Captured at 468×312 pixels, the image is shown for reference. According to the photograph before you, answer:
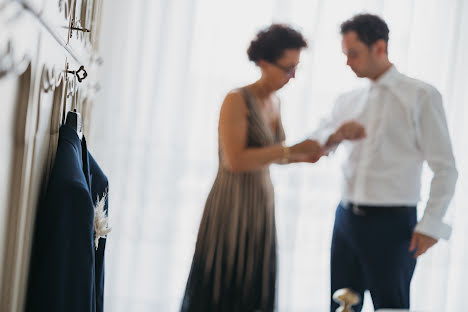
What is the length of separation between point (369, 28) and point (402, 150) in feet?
1.14

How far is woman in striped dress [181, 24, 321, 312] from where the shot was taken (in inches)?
49.6

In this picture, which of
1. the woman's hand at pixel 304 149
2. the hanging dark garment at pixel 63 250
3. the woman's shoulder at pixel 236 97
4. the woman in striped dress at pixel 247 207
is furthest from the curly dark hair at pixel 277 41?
the hanging dark garment at pixel 63 250

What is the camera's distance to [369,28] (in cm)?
136

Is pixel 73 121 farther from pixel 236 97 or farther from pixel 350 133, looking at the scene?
pixel 350 133

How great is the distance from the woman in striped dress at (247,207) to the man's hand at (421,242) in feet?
1.15

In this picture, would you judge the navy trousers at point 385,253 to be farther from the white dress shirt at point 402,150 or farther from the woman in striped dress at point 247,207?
the woman in striped dress at point 247,207

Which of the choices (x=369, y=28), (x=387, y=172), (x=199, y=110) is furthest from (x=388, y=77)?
(x=199, y=110)

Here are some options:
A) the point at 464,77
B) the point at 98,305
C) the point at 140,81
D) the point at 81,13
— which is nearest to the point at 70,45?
the point at 81,13

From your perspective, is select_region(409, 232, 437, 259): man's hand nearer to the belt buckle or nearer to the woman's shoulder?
the belt buckle

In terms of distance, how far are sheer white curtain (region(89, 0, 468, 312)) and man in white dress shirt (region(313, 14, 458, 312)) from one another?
25.8 inches

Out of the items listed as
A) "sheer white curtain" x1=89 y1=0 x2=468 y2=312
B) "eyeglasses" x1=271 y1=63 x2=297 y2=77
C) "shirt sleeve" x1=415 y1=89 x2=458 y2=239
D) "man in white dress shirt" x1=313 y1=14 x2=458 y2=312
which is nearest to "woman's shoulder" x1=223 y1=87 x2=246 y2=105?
"eyeglasses" x1=271 y1=63 x2=297 y2=77

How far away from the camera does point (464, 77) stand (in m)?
2.16

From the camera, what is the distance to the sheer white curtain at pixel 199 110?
1960 mm

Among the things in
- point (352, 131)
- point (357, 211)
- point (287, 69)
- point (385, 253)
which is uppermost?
point (287, 69)
